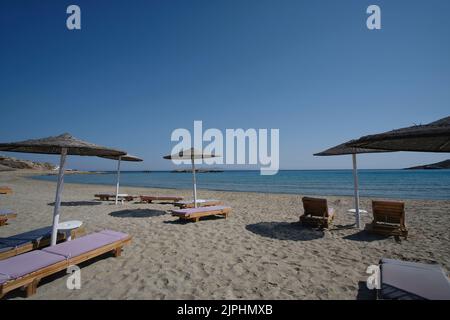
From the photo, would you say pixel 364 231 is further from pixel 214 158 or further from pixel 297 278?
pixel 214 158

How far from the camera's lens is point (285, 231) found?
6.30 m

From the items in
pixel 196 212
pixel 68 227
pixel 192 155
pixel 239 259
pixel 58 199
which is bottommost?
pixel 239 259

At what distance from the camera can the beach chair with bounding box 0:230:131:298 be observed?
2814mm

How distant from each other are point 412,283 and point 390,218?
3741 millimetres

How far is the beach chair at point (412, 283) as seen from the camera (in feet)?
7.98

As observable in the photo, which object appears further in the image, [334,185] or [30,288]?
[334,185]

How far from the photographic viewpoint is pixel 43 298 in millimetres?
2973

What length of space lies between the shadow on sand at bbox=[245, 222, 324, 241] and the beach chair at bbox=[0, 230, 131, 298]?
3608 millimetres

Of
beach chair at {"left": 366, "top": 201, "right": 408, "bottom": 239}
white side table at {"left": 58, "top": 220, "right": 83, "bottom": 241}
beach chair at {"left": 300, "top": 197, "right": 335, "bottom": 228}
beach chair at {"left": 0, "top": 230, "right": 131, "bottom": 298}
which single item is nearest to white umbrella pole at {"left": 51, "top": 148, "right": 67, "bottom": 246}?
white side table at {"left": 58, "top": 220, "right": 83, "bottom": 241}

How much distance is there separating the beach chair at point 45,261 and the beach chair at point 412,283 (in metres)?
4.11

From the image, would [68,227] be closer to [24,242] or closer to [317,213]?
[24,242]

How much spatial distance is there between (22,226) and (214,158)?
20.9 feet

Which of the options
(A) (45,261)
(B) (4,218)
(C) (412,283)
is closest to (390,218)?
(C) (412,283)
